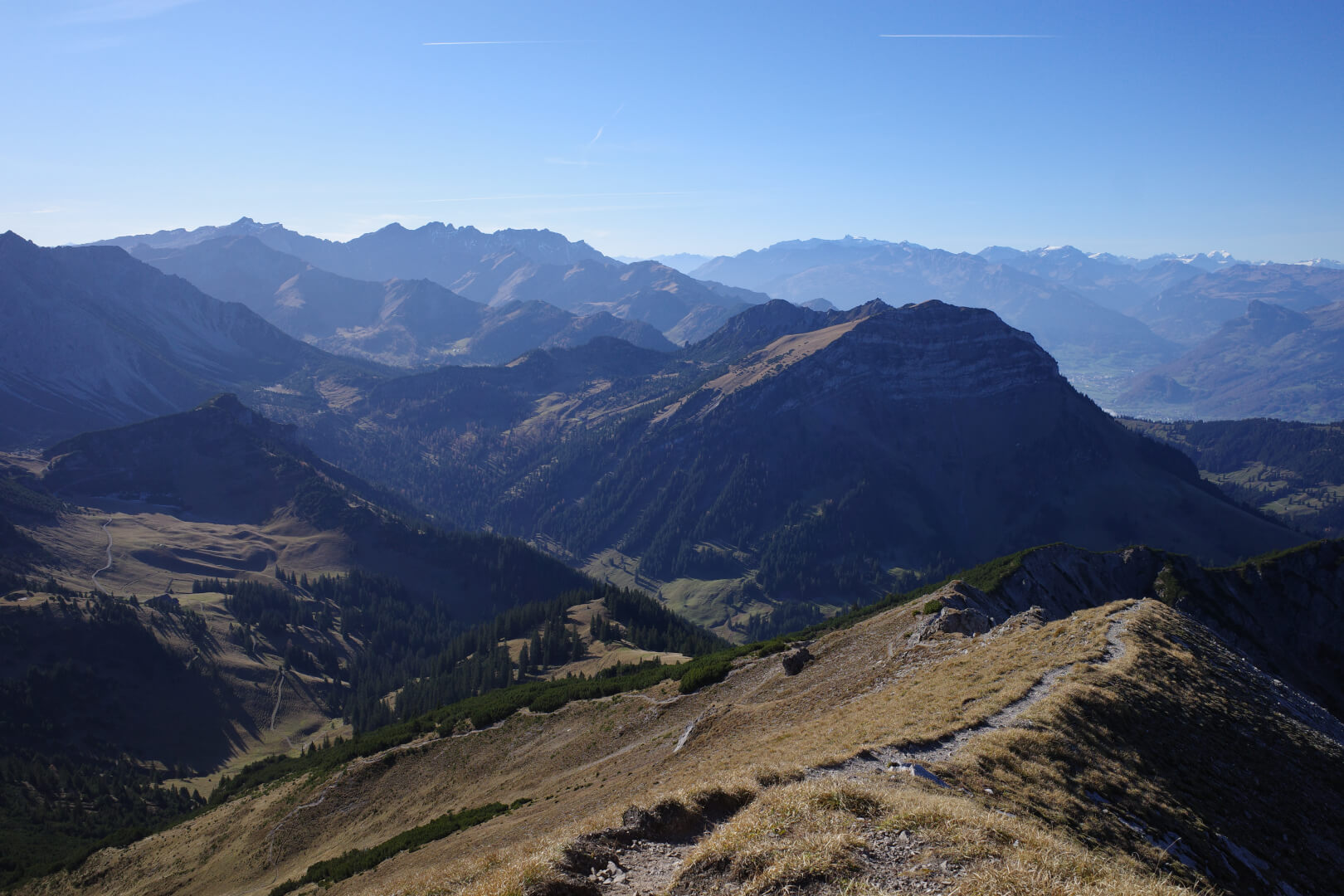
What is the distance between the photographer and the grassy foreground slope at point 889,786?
63.0 ft

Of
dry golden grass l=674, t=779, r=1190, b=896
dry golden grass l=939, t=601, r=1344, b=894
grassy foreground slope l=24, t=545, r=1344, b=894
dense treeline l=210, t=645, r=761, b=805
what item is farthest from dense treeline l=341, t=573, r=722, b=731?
dry golden grass l=674, t=779, r=1190, b=896

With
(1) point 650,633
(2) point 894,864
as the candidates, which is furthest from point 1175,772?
(1) point 650,633

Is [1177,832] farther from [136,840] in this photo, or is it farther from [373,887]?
[136,840]

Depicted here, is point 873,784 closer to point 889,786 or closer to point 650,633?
point 889,786

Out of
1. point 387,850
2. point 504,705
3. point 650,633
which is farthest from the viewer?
point 650,633

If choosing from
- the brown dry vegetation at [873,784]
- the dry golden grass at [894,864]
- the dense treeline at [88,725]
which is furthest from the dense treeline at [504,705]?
the dry golden grass at [894,864]

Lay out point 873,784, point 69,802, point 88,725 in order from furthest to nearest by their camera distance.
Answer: point 88,725, point 69,802, point 873,784

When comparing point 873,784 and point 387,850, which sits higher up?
point 873,784

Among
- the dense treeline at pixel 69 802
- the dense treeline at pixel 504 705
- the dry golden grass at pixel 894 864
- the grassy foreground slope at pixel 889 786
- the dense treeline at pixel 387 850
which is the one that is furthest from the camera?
the dense treeline at pixel 69 802

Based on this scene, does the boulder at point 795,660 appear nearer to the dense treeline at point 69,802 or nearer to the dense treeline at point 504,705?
the dense treeline at point 504,705

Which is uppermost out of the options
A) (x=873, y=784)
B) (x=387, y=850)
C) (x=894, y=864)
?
(x=894, y=864)

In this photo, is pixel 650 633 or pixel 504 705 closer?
pixel 504 705

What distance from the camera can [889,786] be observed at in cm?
2352

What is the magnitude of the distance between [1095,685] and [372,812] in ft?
225
